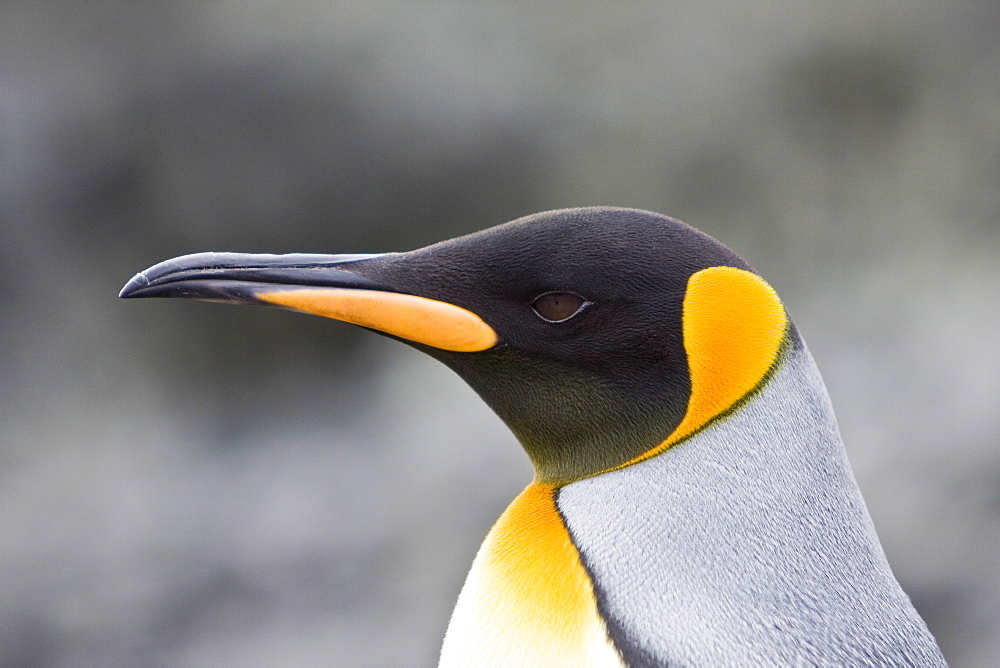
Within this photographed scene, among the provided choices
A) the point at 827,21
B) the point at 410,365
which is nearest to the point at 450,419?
the point at 410,365

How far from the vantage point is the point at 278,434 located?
2887 millimetres

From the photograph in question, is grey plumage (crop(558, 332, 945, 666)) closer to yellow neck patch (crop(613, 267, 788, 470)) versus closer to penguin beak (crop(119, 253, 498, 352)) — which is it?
yellow neck patch (crop(613, 267, 788, 470))

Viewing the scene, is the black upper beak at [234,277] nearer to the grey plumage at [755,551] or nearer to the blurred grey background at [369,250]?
the grey plumage at [755,551]

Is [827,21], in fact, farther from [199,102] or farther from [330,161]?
[199,102]

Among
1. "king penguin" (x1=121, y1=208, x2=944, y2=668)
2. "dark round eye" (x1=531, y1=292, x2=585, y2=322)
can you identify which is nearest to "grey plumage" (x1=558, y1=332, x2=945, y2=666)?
"king penguin" (x1=121, y1=208, x2=944, y2=668)

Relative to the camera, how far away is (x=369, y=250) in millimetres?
2752

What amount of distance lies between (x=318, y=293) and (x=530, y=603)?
12.7 inches

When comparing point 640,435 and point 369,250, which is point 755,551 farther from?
point 369,250

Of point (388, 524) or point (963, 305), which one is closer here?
point (388, 524)

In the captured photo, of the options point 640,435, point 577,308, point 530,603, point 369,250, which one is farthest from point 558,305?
point 369,250

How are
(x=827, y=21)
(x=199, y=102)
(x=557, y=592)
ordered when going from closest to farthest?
(x=557, y=592), (x=199, y=102), (x=827, y=21)

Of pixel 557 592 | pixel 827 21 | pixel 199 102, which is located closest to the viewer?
pixel 557 592

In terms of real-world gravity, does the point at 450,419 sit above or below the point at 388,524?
above

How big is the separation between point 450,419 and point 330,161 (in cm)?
87
